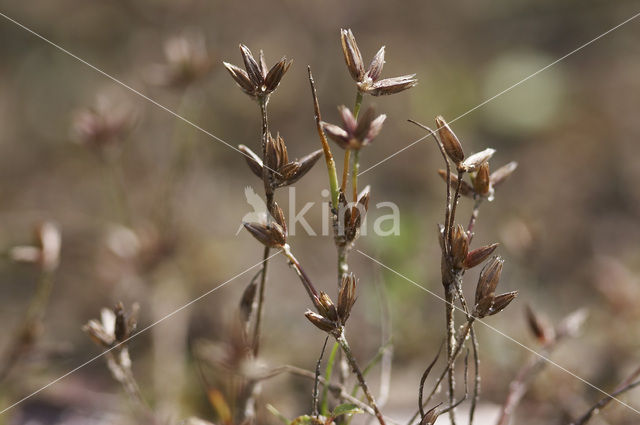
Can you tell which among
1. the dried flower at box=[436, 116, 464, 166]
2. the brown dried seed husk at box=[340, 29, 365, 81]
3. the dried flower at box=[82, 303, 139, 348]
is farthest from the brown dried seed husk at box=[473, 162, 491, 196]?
the dried flower at box=[82, 303, 139, 348]

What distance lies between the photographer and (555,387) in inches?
74.2

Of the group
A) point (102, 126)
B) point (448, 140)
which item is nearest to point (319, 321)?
point (448, 140)

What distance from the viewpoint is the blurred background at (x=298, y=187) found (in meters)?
2.04

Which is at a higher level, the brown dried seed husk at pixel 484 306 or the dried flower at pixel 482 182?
the dried flower at pixel 482 182

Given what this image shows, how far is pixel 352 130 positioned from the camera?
3.75 ft

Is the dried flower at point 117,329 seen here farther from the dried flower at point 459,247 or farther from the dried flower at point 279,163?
the dried flower at point 459,247

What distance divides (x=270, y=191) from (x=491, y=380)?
1.26 meters

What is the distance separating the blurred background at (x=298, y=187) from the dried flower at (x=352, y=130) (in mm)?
729

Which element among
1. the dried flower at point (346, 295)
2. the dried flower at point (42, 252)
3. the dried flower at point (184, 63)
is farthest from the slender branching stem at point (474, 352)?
the dried flower at point (184, 63)

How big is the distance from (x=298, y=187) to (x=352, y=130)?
1816 mm

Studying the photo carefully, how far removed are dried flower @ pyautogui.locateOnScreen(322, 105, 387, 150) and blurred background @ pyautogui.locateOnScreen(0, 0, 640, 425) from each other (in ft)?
2.39

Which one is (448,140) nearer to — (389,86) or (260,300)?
(389,86)

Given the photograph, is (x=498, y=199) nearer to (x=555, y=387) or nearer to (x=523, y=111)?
(x=523, y=111)

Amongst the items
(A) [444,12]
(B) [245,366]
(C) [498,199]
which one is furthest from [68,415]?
(A) [444,12]
